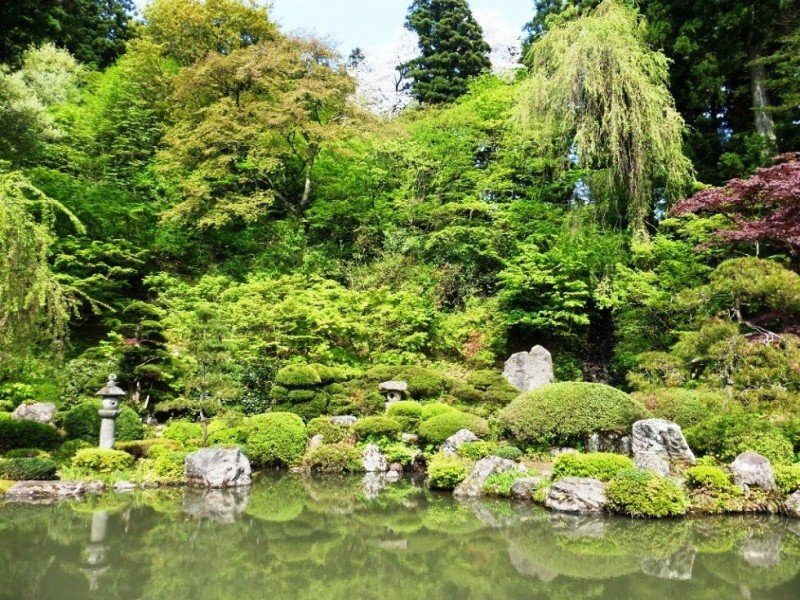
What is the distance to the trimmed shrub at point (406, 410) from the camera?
35.9 ft

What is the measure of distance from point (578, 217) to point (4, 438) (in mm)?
12455

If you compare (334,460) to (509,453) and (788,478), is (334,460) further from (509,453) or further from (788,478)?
(788,478)

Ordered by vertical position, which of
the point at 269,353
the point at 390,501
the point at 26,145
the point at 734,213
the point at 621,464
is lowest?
the point at 390,501

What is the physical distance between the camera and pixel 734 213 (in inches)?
421

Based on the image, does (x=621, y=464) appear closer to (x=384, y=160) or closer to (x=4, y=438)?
(x=4, y=438)

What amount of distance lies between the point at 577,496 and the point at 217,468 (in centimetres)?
514

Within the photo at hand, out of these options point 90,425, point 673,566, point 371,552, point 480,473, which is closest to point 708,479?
point 673,566

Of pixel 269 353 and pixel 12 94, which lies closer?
pixel 269 353

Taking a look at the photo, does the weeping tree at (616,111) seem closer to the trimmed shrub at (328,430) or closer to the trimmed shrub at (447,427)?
the trimmed shrub at (447,427)

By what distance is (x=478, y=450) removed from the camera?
9180 millimetres

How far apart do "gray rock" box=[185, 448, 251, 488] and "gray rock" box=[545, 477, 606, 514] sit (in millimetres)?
4489

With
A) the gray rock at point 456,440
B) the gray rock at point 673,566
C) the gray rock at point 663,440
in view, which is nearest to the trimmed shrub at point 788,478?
the gray rock at point 663,440

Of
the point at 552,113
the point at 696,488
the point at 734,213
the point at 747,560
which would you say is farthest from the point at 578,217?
the point at 747,560

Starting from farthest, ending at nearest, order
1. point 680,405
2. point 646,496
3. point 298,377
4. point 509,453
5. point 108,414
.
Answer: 1. point 298,377
2. point 108,414
3. point 680,405
4. point 509,453
5. point 646,496
